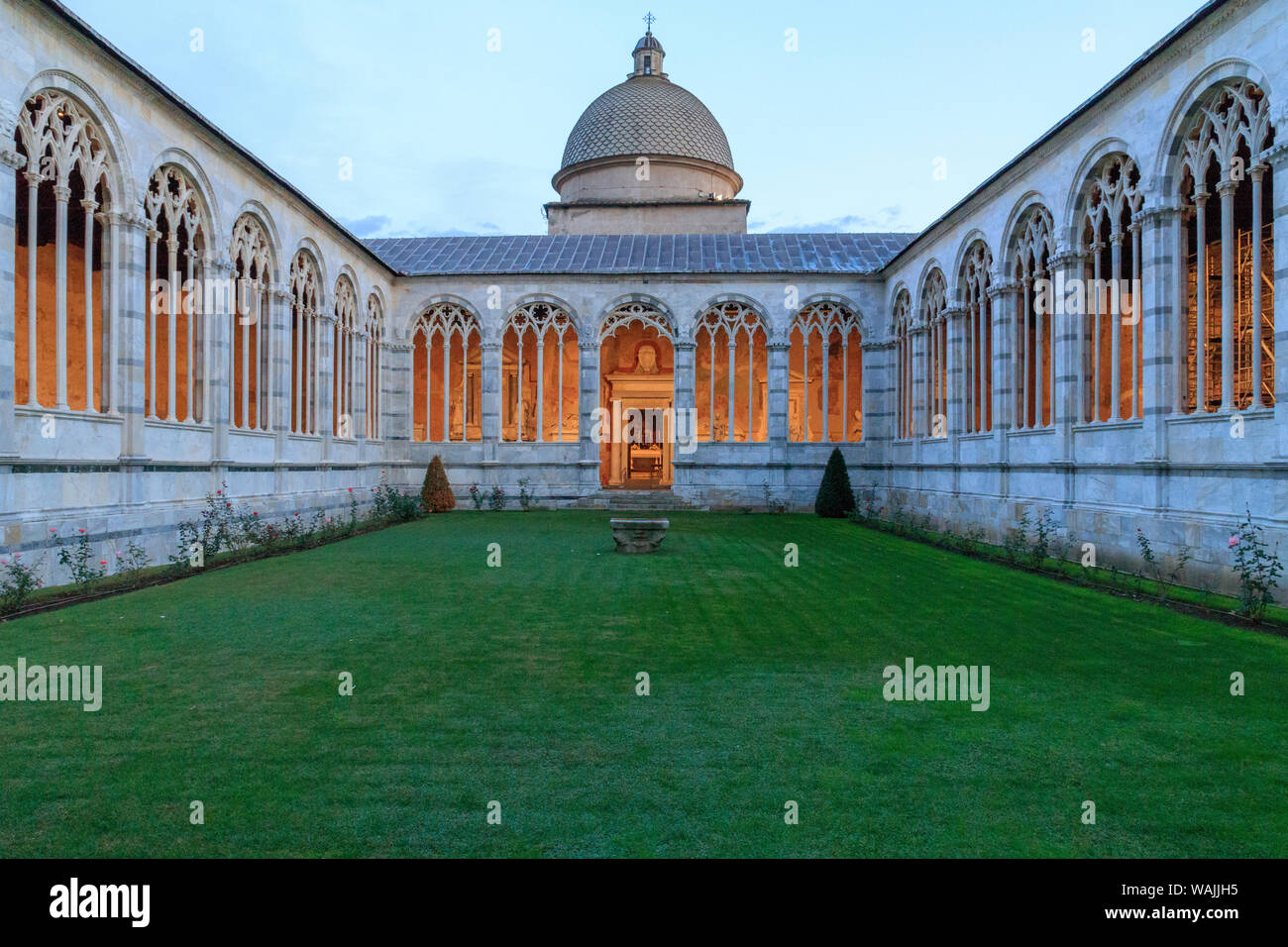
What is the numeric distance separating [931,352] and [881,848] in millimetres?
22346

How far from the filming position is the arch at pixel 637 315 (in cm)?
2906

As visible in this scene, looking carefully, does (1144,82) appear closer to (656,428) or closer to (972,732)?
(972,732)

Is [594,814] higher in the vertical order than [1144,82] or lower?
lower

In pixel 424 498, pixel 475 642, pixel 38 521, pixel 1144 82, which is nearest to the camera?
pixel 475 642

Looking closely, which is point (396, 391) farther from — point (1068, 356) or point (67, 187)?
point (1068, 356)

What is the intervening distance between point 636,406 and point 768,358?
7.32 meters

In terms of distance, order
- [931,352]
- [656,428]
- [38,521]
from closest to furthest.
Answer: [38,521] < [931,352] < [656,428]

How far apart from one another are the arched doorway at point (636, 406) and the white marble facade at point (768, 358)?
191 inches

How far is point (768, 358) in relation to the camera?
29.2 meters

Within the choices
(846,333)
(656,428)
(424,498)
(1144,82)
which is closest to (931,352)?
(846,333)

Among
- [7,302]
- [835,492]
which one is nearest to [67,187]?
[7,302]

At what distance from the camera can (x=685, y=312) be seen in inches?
1140

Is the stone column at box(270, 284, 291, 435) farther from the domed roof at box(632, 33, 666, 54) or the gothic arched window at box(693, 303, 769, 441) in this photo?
the domed roof at box(632, 33, 666, 54)

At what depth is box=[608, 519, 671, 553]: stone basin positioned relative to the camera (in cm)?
1578
